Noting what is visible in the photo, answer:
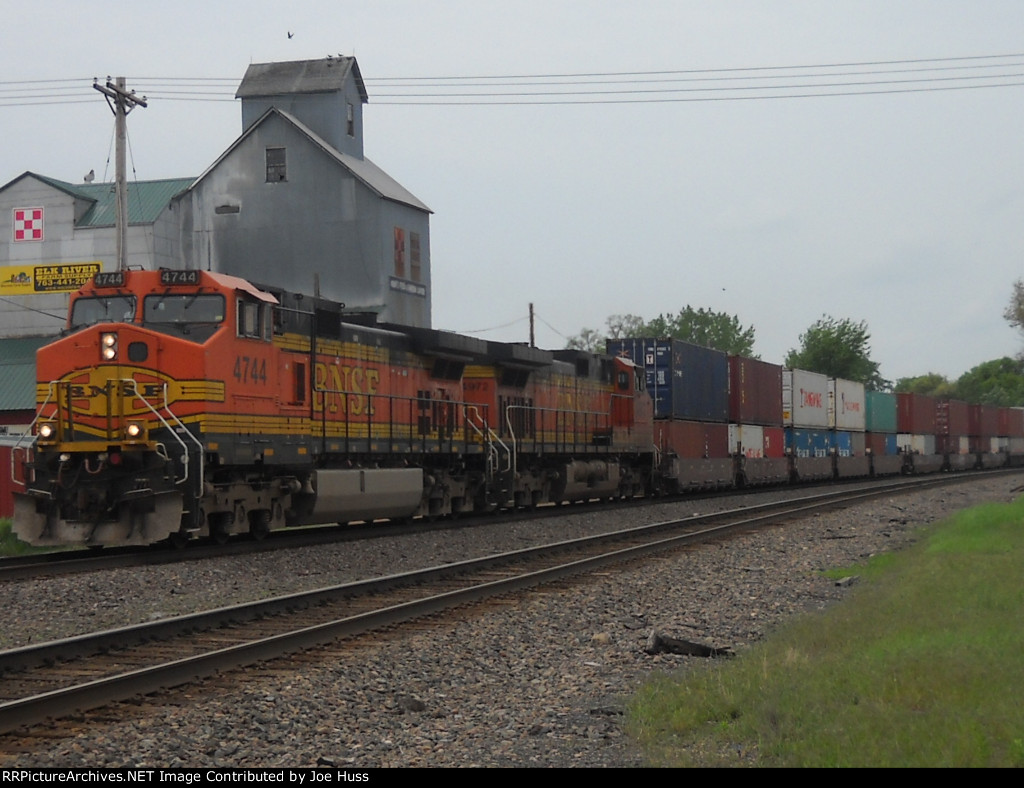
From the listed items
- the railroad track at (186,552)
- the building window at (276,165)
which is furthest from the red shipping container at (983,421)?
the railroad track at (186,552)

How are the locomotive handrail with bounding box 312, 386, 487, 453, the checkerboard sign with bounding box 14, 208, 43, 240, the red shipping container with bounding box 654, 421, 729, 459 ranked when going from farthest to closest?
the checkerboard sign with bounding box 14, 208, 43, 240 < the red shipping container with bounding box 654, 421, 729, 459 < the locomotive handrail with bounding box 312, 386, 487, 453

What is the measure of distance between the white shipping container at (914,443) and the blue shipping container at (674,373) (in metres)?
21.7

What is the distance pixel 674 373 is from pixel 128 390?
19.7 m

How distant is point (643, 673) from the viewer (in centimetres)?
834

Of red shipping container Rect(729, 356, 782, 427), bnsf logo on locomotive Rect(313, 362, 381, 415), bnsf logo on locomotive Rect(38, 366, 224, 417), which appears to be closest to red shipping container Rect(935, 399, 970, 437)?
red shipping container Rect(729, 356, 782, 427)

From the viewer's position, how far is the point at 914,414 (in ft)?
175

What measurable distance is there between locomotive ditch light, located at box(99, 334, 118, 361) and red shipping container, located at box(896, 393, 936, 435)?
43.4 m

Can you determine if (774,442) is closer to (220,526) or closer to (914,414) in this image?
(914,414)

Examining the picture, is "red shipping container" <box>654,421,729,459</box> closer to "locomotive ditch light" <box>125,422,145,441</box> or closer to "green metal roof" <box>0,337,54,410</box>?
"green metal roof" <box>0,337,54,410</box>

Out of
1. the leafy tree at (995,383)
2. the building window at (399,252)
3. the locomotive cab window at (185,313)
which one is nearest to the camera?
the locomotive cab window at (185,313)

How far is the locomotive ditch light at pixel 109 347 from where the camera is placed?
48.6 ft

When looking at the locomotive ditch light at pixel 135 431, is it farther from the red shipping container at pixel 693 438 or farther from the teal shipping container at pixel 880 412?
the teal shipping container at pixel 880 412

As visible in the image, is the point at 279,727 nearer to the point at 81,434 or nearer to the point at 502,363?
the point at 81,434

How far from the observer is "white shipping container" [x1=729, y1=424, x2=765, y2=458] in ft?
117
